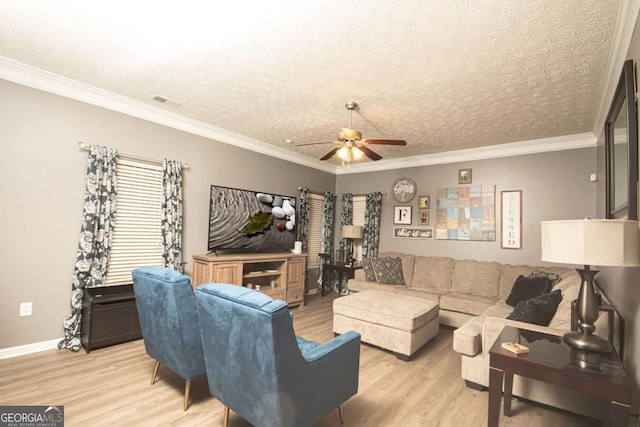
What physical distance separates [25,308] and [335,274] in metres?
4.69

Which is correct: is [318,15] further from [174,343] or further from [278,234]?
[278,234]

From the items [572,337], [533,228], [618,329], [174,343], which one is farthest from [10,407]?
[533,228]

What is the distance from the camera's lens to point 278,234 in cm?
516

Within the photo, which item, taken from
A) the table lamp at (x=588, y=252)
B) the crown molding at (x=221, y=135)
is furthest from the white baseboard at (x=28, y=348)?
the table lamp at (x=588, y=252)

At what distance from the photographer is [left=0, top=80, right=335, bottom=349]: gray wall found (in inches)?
114

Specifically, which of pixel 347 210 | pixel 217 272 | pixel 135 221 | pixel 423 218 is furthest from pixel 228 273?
pixel 423 218

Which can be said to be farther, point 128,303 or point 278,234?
point 278,234

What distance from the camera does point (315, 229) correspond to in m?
6.37

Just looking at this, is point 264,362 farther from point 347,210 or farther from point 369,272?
point 347,210

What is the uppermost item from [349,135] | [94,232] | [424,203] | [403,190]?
[349,135]

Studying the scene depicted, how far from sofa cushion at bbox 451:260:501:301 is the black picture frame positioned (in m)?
1.75

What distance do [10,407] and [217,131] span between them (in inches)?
140

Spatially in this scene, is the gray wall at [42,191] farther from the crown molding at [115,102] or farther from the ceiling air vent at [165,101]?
the ceiling air vent at [165,101]

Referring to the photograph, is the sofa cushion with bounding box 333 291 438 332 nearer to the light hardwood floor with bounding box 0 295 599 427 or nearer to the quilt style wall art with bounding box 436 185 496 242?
the light hardwood floor with bounding box 0 295 599 427
